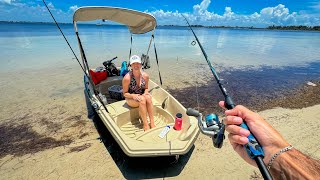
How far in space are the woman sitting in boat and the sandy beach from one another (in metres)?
1.13

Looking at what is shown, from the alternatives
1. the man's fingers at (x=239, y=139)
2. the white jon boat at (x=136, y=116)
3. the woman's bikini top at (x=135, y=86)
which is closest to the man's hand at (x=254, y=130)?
the man's fingers at (x=239, y=139)

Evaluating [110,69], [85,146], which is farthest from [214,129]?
[110,69]

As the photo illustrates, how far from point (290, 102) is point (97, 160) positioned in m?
8.24

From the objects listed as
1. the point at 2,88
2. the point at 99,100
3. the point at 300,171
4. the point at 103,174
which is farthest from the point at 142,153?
the point at 2,88

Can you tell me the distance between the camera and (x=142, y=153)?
11.8ft

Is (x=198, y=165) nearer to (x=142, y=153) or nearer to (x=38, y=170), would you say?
(x=142, y=153)

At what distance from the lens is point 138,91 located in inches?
→ 215

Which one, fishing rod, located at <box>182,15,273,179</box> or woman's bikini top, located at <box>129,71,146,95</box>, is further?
woman's bikini top, located at <box>129,71,146,95</box>

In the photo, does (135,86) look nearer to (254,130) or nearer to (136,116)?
(136,116)

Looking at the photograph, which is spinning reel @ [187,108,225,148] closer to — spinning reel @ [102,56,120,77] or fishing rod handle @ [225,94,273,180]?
fishing rod handle @ [225,94,273,180]

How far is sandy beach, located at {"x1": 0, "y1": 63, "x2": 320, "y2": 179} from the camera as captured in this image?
4.34m

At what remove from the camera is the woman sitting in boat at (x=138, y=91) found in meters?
4.93

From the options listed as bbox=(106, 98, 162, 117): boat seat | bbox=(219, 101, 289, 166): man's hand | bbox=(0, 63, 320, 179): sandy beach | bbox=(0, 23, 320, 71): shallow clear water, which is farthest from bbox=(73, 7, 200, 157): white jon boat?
bbox=(0, 23, 320, 71): shallow clear water

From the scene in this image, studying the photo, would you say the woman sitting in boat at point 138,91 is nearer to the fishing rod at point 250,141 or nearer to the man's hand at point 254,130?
the fishing rod at point 250,141
